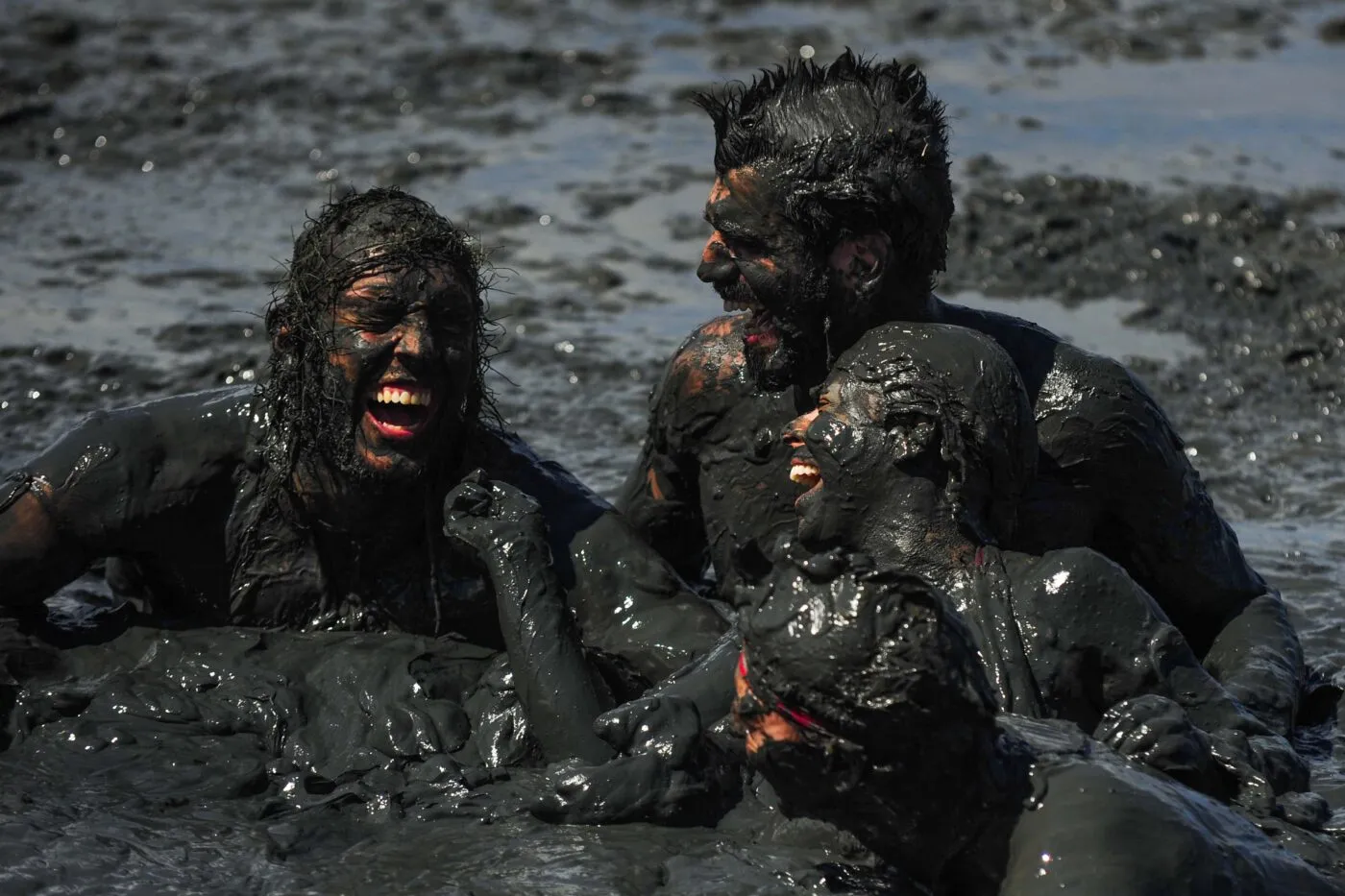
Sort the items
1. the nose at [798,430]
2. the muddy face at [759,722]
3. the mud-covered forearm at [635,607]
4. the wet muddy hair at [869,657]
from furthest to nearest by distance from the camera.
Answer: the mud-covered forearm at [635,607] → the nose at [798,430] → the muddy face at [759,722] → the wet muddy hair at [869,657]

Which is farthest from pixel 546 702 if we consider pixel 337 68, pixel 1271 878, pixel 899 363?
pixel 337 68

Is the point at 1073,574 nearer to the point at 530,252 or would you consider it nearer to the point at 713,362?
the point at 713,362

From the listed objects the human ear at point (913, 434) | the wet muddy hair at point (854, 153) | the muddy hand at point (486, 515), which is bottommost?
the muddy hand at point (486, 515)

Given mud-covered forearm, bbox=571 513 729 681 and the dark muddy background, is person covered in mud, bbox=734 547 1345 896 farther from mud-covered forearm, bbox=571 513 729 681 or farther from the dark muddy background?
mud-covered forearm, bbox=571 513 729 681

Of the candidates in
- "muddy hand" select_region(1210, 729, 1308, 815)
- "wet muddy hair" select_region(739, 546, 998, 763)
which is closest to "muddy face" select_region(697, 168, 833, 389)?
"muddy hand" select_region(1210, 729, 1308, 815)

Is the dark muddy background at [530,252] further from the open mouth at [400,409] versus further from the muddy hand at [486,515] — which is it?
the open mouth at [400,409]

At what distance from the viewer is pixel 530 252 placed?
37.0 feet

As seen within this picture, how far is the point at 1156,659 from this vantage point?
525 cm

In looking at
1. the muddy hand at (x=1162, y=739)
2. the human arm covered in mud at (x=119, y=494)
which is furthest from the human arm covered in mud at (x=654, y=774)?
the human arm covered in mud at (x=119, y=494)

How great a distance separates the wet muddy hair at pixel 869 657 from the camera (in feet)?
14.3

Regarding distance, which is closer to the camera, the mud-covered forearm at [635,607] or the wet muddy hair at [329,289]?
the wet muddy hair at [329,289]

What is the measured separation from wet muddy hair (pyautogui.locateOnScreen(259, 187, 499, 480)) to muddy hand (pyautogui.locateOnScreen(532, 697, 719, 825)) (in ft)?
3.89

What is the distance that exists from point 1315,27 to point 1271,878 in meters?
11.3

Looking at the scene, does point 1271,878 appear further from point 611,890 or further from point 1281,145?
point 1281,145
